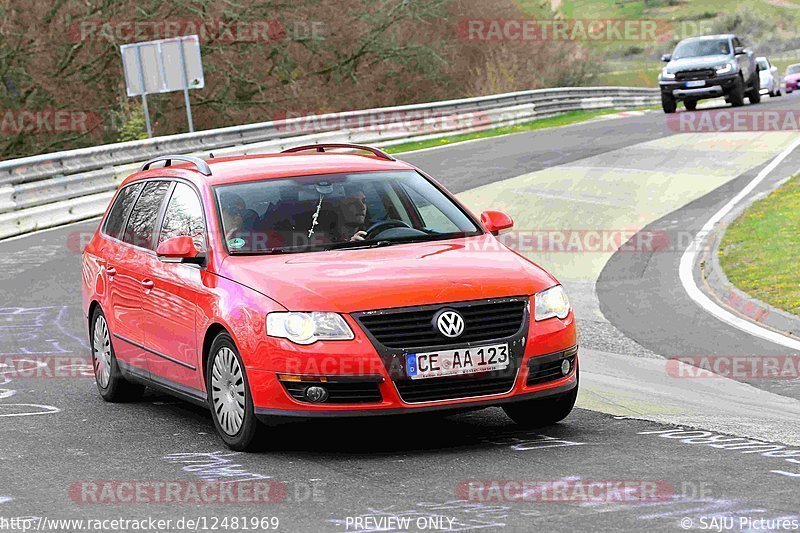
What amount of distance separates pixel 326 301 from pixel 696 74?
30046 millimetres

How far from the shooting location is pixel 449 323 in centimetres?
691

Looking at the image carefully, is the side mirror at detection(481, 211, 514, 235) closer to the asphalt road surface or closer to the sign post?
the asphalt road surface

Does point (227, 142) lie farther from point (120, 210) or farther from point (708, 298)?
point (120, 210)

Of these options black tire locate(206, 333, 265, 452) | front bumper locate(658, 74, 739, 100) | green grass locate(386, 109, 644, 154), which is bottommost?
green grass locate(386, 109, 644, 154)

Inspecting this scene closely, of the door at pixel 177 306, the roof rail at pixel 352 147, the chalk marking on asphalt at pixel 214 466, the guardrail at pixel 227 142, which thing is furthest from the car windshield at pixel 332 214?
the guardrail at pixel 227 142

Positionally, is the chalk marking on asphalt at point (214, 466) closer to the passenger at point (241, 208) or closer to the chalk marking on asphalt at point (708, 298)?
the passenger at point (241, 208)

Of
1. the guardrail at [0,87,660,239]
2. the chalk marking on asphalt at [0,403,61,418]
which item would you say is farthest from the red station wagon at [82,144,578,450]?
the guardrail at [0,87,660,239]

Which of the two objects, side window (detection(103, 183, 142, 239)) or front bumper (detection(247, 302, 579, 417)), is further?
side window (detection(103, 183, 142, 239))

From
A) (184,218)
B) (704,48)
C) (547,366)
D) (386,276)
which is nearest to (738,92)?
(704,48)

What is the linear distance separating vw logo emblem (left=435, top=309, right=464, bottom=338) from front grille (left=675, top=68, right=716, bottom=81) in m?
29.8

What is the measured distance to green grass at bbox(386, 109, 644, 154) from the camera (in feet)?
105

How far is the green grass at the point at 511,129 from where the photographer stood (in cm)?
3209

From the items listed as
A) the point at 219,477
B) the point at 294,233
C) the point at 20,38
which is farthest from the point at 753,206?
the point at 20,38

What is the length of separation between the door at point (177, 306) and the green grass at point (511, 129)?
73.2 ft
